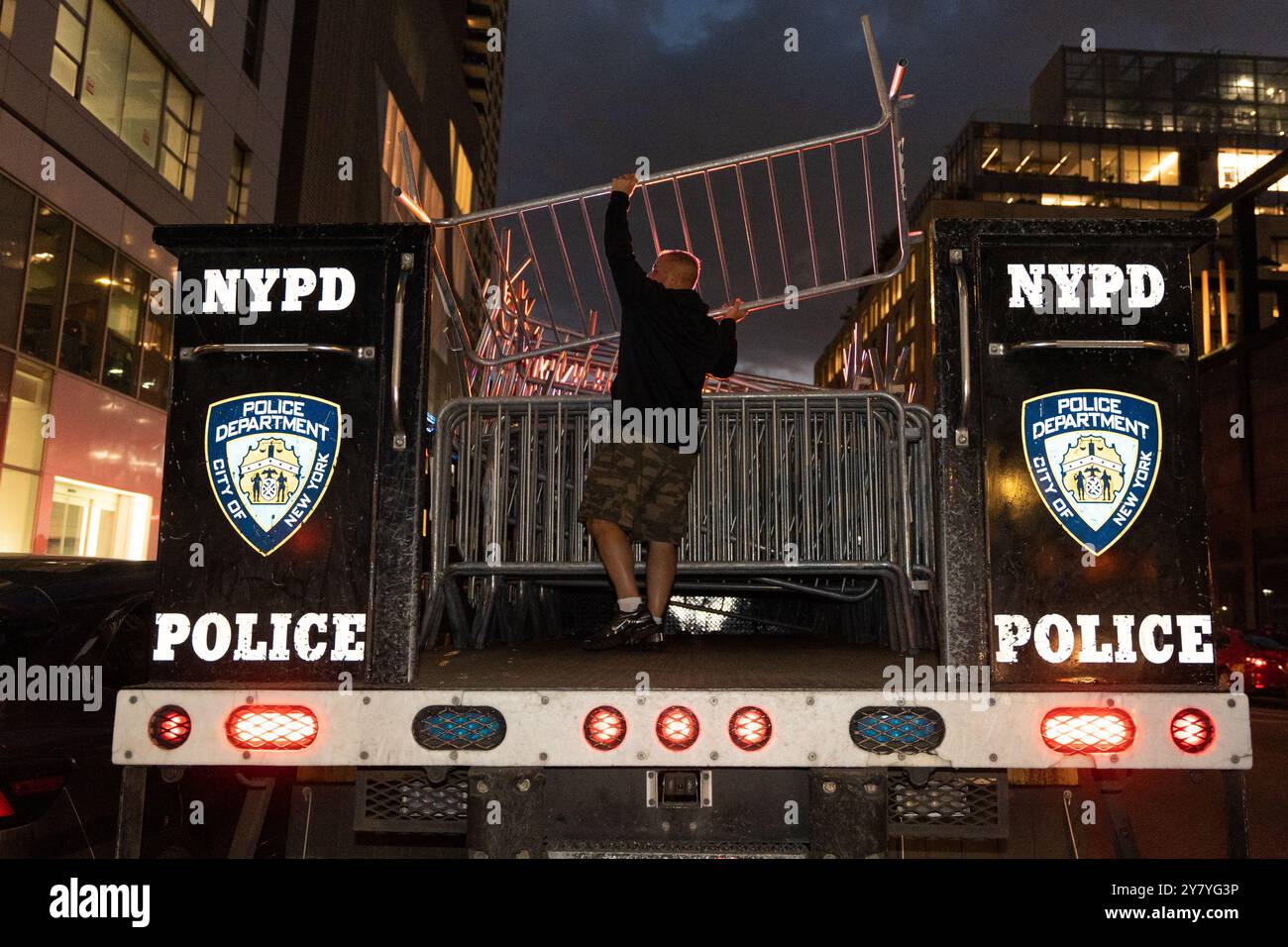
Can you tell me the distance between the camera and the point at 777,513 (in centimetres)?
455

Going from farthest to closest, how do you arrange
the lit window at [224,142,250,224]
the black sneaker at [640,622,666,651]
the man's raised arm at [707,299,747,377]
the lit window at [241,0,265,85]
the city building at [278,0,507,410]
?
the city building at [278,0,507,410] → the lit window at [241,0,265,85] → the lit window at [224,142,250,224] → the man's raised arm at [707,299,747,377] → the black sneaker at [640,622,666,651]

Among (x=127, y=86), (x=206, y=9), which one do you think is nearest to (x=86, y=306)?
(x=127, y=86)

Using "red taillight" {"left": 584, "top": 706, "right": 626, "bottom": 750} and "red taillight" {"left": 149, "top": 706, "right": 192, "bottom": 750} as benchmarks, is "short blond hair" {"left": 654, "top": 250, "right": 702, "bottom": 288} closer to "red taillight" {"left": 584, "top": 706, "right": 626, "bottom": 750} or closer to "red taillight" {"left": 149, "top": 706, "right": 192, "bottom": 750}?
"red taillight" {"left": 584, "top": 706, "right": 626, "bottom": 750}

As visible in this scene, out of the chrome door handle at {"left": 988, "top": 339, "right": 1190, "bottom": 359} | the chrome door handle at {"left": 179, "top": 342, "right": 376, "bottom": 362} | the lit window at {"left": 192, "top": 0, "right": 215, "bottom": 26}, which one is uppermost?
the lit window at {"left": 192, "top": 0, "right": 215, "bottom": 26}

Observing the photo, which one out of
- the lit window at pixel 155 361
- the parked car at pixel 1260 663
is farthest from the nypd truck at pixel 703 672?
the lit window at pixel 155 361

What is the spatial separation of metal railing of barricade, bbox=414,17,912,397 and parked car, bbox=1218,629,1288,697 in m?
16.8

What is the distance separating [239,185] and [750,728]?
2438cm

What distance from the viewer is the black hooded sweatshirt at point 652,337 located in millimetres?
4004

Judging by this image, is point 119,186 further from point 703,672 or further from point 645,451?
point 703,672

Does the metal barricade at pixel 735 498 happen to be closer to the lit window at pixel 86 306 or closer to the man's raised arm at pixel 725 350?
the man's raised arm at pixel 725 350

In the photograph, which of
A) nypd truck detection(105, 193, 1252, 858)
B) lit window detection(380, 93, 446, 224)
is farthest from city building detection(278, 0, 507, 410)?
A: nypd truck detection(105, 193, 1252, 858)

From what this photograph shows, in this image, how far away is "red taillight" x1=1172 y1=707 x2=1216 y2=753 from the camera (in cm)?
257
